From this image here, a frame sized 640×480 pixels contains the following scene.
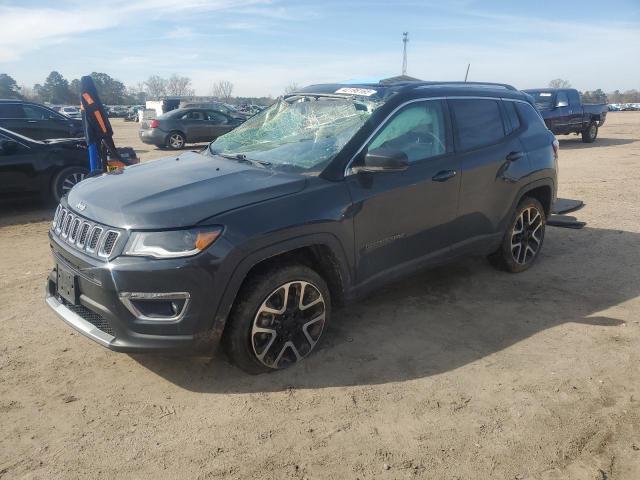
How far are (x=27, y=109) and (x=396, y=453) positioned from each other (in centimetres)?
1106

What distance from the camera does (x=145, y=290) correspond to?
2.78 metres

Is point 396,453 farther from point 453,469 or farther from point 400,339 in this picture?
point 400,339

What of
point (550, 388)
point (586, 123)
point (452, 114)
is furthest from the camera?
point (586, 123)

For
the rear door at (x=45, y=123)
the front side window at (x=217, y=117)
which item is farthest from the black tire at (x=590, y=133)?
the rear door at (x=45, y=123)

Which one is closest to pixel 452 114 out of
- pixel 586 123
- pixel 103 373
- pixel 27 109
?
pixel 103 373

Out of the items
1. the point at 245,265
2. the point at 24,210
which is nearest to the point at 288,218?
the point at 245,265

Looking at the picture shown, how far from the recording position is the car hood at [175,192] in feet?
9.38

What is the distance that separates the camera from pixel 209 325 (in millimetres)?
2904

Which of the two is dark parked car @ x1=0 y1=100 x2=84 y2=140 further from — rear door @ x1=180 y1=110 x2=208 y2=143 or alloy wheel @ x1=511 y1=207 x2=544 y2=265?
alloy wheel @ x1=511 y1=207 x2=544 y2=265

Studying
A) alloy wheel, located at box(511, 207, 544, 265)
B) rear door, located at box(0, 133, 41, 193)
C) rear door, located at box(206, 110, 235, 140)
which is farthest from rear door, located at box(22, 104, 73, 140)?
alloy wheel, located at box(511, 207, 544, 265)

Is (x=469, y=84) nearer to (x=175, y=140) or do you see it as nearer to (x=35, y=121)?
(x=35, y=121)

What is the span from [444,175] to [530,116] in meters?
1.71

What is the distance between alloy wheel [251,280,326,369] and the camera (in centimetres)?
317

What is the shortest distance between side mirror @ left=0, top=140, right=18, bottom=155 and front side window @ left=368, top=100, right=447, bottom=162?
20.5ft
